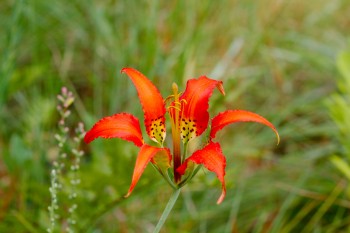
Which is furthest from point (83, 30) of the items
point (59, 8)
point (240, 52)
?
point (240, 52)

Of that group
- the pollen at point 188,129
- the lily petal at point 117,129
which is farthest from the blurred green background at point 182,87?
the lily petal at point 117,129

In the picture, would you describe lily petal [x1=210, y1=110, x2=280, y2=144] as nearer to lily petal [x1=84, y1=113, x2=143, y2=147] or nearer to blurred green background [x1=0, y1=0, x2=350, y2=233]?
lily petal [x1=84, y1=113, x2=143, y2=147]

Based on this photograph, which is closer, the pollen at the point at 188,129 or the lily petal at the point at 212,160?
the lily petal at the point at 212,160

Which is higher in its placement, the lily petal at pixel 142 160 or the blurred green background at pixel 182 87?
the blurred green background at pixel 182 87

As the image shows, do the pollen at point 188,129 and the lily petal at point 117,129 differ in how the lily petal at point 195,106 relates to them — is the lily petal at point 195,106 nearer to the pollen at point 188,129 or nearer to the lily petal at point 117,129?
the pollen at point 188,129

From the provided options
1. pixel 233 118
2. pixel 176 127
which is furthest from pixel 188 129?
pixel 233 118

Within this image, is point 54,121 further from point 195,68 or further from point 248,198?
point 248,198
